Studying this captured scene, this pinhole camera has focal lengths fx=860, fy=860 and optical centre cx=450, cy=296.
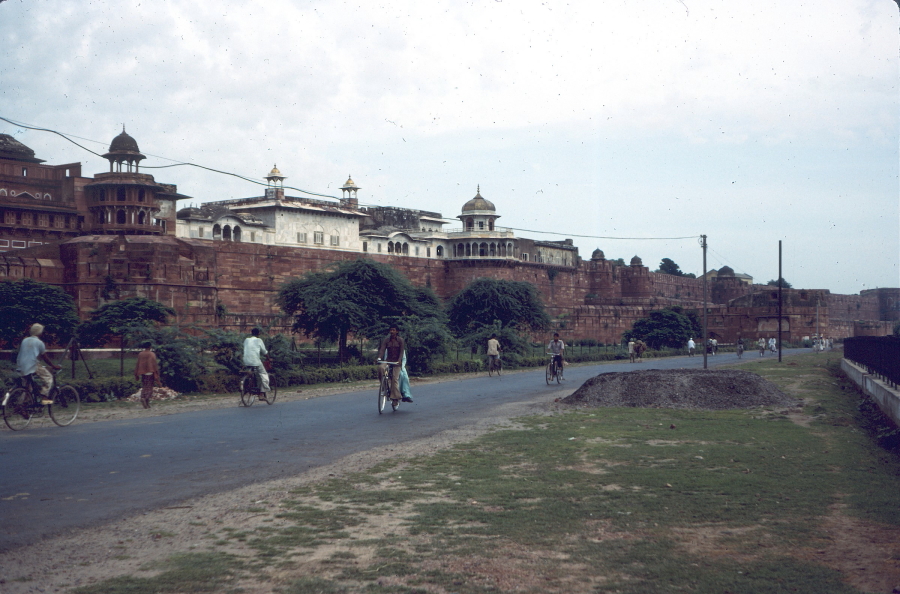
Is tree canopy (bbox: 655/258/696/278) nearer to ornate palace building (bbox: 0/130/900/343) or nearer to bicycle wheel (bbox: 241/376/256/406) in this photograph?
ornate palace building (bbox: 0/130/900/343)

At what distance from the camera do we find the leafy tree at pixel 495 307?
42438 mm

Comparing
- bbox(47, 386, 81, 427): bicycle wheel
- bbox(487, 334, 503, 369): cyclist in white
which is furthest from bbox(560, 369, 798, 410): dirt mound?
bbox(487, 334, 503, 369): cyclist in white

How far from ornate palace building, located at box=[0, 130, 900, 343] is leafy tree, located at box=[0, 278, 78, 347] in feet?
9.27

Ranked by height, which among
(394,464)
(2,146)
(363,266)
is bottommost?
(394,464)

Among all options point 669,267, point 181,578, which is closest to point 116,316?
point 181,578

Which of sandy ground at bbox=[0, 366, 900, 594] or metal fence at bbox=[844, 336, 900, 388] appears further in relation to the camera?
metal fence at bbox=[844, 336, 900, 388]

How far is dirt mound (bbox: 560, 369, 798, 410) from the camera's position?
15.5m

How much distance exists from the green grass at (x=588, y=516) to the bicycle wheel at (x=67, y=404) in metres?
6.22

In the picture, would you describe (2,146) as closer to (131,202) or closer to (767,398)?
(131,202)

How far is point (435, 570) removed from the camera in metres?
4.71

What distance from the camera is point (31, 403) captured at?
11.6 meters

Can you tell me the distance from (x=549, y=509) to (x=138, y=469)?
4190 millimetres

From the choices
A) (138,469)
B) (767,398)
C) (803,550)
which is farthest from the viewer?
(767,398)

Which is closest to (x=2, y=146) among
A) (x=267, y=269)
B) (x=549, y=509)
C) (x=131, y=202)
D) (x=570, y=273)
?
(x=131, y=202)
